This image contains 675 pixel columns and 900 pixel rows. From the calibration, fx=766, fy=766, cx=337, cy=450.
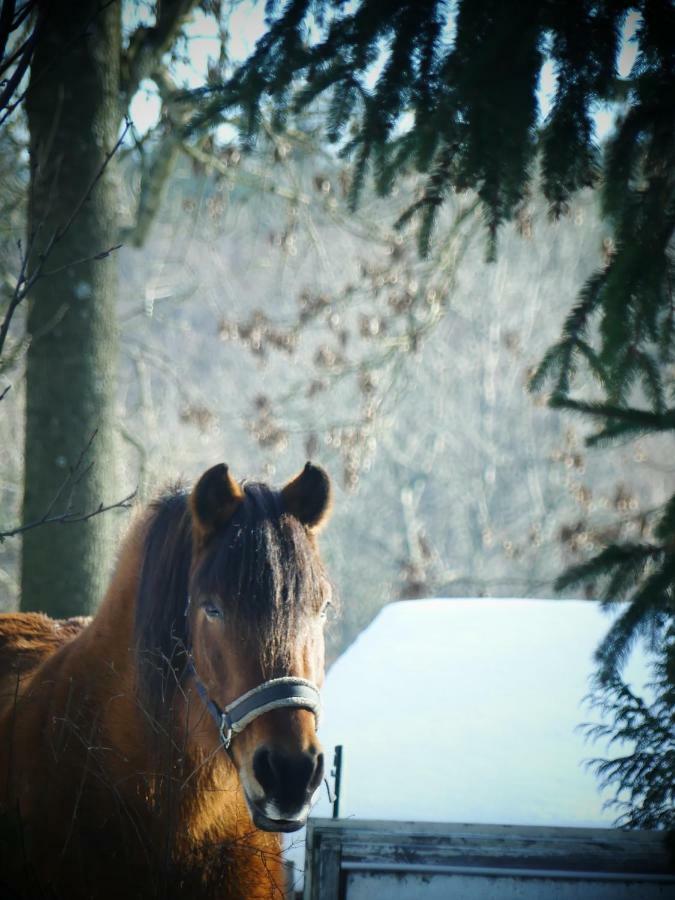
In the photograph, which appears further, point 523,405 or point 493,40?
point 523,405

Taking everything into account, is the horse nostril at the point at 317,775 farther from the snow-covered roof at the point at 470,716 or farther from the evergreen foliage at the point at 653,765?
the snow-covered roof at the point at 470,716

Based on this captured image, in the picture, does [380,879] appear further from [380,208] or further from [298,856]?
[380,208]

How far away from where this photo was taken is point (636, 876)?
92.7 inches

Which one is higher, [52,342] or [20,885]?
[52,342]

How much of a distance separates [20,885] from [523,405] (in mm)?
18107

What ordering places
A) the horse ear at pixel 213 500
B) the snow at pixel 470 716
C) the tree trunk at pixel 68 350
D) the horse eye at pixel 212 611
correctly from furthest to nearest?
the tree trunk at pixel 68 350 < the snow at pixel 470 716 < the horse ear at pixel 213 500 < the horse eye at pixel 212 611

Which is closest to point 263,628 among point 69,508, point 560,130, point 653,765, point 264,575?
point 264,575

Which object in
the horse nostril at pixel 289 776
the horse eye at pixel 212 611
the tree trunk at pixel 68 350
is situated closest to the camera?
the horse nostril at pixel 289 776

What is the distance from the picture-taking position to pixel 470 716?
4.38m

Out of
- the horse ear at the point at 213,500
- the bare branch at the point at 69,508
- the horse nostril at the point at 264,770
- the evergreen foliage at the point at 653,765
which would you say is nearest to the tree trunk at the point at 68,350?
the bare branch at the point at 69,508

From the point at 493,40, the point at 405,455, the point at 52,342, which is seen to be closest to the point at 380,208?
the point at 52,342

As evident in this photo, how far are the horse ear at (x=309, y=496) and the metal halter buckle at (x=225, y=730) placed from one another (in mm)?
660

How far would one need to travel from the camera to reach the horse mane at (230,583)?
2230 mm

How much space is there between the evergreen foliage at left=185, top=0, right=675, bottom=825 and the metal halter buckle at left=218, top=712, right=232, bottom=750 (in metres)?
1.03
